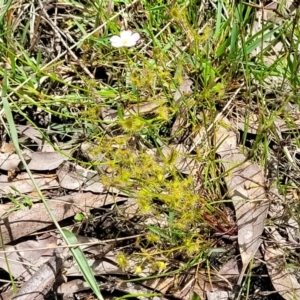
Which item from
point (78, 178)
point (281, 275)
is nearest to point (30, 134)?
point (78, 178)

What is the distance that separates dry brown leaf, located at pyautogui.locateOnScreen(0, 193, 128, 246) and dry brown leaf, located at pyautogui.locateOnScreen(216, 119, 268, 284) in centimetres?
35

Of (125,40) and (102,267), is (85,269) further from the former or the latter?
(125,40)

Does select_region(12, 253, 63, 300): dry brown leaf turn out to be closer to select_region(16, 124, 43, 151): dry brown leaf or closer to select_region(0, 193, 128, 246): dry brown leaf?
select_region(0, 193, 128, 246): dry brown leaf

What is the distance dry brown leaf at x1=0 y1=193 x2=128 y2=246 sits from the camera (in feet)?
6.00

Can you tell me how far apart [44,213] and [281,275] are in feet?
2.49

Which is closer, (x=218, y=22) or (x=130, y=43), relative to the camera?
(x=130, y=43)

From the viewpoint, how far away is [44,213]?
186 cm

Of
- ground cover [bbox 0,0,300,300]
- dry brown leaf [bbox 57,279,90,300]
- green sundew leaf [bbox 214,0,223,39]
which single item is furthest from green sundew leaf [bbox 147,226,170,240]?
green sundew leaf [bbox 214,0,223,39]

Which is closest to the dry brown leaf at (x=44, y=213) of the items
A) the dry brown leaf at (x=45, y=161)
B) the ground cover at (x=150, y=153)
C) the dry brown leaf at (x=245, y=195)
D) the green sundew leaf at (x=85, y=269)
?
the ground cover at (x=150, y=153)

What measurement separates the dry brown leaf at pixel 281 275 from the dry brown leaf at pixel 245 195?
Result: 59mm

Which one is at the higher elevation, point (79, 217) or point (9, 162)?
point (9, 162)

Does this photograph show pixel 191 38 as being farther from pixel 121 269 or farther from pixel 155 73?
pixel 121 269

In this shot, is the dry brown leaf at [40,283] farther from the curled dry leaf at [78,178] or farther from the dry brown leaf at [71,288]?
the curled dry leaf at [78,178]

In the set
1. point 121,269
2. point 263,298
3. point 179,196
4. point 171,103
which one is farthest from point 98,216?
point 263,298
